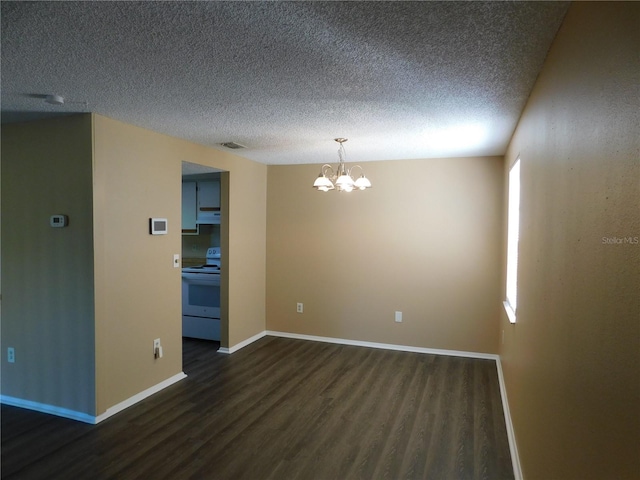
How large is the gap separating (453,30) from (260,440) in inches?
109

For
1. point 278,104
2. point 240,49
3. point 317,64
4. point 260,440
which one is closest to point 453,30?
point 317,64

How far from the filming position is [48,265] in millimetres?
3086

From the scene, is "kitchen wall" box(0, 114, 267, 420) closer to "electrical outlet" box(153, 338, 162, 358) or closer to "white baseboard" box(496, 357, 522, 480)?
"electrical outlet" box(153, 338, 162, 358)

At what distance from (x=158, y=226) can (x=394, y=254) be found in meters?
2.73

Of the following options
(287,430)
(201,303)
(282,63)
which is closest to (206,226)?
(201,303)

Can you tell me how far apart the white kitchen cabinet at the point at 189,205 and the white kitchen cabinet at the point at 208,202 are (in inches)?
2.7

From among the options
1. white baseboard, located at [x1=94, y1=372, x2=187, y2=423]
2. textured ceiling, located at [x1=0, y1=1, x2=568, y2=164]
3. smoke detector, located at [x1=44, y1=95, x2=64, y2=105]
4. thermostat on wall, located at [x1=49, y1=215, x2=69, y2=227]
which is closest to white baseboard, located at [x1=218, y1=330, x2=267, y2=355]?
white baseboard, located at [x1=94, y1=372, x2=187, y2=423]

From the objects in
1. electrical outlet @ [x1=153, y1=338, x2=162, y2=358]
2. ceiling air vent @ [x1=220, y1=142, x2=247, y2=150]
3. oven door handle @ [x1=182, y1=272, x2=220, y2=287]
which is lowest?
electrical outlet @ [x1=153, y1=338, x2=162, y2=358]

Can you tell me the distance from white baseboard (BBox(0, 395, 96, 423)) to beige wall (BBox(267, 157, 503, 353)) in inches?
106

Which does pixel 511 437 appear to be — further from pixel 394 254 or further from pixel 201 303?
pixel 201 303

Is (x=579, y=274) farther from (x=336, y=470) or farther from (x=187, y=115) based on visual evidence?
(x=187, y=115)

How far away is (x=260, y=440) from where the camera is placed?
2.76 meters

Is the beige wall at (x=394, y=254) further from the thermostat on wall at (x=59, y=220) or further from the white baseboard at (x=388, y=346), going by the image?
the thermostat on wall at (x=59, y=220)

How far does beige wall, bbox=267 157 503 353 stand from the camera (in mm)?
4453
